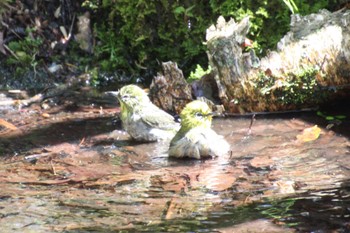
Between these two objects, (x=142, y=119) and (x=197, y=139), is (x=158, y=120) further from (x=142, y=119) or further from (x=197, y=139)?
(x=197, y=139)

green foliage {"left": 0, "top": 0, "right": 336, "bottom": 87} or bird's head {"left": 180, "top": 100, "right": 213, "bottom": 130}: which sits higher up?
green foliage {"left": 0, "top": 0, "right": 336, "bottom": 87}

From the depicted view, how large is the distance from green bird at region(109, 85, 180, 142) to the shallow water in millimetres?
132

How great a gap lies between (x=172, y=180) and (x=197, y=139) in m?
0.98

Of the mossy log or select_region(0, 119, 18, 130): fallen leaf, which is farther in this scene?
select_region(0, 119, 18, 130): fallen leaf

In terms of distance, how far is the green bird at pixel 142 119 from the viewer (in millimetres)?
7078

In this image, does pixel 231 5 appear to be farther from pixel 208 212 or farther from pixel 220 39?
pixel 208 212

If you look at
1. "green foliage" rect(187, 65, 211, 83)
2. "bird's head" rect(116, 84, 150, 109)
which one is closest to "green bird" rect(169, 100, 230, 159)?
"bird's head" rect(116, 84, 150, 109)

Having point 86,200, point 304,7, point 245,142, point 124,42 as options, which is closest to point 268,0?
point 304,7

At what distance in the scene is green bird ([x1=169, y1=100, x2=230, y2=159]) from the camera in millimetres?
6098

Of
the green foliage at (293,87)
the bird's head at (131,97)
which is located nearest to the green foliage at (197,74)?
the green foliage at (293,87)

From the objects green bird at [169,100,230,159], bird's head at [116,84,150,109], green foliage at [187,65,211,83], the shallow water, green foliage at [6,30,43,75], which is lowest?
the shallow water

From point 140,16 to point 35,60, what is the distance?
1.88 metres

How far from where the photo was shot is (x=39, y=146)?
6.75 m

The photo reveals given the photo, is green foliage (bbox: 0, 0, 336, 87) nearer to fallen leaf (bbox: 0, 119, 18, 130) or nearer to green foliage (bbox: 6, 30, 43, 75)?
green foliage (bbox: 6, 30, 43, 75)
